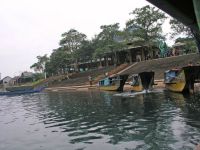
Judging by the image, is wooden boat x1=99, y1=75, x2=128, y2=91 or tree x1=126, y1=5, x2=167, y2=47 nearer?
wooden boat x1=99, y1=75, x2=128, y2=91

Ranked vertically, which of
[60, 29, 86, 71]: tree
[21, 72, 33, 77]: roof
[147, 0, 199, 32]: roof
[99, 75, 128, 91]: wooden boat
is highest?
[60, 29, 86, 71]: tree

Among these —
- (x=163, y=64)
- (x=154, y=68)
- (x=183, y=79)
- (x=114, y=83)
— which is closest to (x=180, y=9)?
(x=183, y=79)

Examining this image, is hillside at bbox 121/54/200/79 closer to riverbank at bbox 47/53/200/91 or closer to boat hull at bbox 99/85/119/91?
riverbank at bbox 47/53/200/91

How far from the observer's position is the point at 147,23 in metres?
56.6

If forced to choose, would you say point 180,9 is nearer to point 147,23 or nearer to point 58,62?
point 147,23

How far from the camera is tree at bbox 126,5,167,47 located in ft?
184

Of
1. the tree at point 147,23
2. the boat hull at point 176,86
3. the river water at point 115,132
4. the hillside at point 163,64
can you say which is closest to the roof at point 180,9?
the river water at point 115,132

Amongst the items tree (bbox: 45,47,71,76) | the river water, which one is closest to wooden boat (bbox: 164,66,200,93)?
the river water

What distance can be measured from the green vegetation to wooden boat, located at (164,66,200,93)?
43.9 feet

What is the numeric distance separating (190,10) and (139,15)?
160ft

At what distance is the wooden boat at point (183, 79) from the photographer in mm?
27856

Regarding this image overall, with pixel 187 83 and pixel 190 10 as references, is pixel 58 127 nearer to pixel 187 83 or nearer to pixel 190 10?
pixel 190 10

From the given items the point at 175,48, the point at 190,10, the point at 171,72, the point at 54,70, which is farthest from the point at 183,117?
the point at 54,70

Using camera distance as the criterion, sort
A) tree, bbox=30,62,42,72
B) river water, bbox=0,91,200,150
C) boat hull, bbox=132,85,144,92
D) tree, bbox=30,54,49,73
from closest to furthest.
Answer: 1. river water, bbox=0,91,200,150
2. boat hull, bbox=132,85,144,92
3. tree, bbox=30,54,49,73
4. tree, bbox=30,62,42,72
